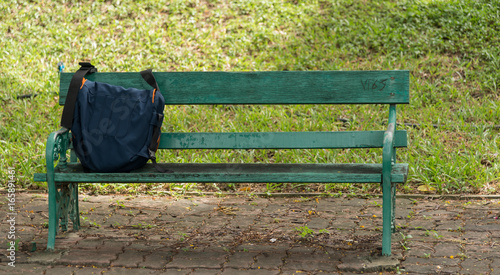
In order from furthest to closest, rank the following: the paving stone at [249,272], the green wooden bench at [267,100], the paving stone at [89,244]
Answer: the green wooden bench at [267,100] → the paving stone at [89,244] → the paving stone at [249,272]

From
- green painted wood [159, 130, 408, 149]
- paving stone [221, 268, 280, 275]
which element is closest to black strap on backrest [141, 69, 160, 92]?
green painted wood [159, 130, 408, 149]

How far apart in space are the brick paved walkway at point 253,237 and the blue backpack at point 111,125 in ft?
1.82

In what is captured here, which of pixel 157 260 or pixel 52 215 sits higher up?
pixel 52 215

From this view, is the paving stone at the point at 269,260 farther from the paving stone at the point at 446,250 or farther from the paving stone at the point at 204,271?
the paving stone at the point at 446,250

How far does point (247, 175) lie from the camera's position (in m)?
3.54

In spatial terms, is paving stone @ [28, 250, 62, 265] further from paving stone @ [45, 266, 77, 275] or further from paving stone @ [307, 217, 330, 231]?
paving stone @ [307, 217, 330, 231]

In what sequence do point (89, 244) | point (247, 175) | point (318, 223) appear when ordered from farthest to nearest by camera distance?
point (318, 223) → point (89, 244) → point (247, 175)

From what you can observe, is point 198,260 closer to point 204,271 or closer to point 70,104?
point 204,271

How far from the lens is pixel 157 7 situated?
909 centimetres

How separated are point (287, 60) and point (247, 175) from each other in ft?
15.1

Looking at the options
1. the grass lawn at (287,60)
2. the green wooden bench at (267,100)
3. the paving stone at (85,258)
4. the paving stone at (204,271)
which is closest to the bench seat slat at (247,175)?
the green wooden bench at (267,100)

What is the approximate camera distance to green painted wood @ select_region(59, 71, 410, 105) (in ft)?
12.9

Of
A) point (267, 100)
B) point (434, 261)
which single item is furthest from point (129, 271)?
point (434, 261)

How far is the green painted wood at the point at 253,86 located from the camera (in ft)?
12.9
